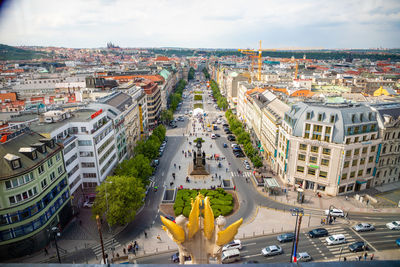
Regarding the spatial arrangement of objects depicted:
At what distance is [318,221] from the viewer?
169 feet

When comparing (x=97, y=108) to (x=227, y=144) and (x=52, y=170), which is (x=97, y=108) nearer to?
(x=52, y=170)

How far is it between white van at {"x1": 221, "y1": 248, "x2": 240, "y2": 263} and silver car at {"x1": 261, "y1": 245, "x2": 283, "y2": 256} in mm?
4336

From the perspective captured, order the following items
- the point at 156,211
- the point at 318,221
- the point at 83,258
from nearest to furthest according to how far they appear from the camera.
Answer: the point at 83,258 → the point at 318,221 → the point at 156,211

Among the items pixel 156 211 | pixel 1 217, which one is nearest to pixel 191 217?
pixel 1 217

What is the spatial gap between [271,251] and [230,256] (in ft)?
22.3

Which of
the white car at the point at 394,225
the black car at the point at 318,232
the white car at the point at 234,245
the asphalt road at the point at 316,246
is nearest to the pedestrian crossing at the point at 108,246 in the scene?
the asphalt road at the point at 316,246

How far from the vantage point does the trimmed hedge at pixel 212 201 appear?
5341 centimetres

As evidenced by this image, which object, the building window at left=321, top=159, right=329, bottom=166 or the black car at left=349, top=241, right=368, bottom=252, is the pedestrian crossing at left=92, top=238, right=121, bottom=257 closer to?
the black car at left=349, top=241, right=368, bottom=252

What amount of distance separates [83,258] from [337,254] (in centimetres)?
4061

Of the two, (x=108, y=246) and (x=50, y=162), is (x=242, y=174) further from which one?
(x=50, y=162)

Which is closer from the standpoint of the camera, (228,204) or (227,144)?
(228,204)

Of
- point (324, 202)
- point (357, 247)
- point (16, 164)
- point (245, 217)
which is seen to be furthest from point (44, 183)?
point (324, 202)

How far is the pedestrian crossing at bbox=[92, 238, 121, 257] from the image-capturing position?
143ft

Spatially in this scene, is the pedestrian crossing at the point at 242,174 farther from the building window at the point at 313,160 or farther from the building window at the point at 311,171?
the building window at the point at 313,160
